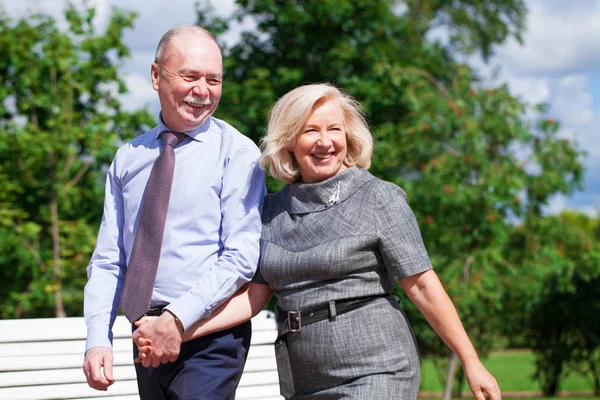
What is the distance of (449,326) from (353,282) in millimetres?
332

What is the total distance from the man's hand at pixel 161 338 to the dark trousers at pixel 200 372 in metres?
0.10

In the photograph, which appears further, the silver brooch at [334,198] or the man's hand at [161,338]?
the silver brooch at [334,198]

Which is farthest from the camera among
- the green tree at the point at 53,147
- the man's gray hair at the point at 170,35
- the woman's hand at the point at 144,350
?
the green tree at the point at 53,147

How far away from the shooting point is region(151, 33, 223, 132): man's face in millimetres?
2600

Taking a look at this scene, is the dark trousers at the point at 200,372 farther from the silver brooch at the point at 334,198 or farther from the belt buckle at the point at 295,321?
the silver brooch at the point at 334,198

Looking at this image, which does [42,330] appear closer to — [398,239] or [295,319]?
[295,319]

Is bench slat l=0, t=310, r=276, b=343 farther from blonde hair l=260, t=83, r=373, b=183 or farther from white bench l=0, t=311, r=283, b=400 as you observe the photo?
blonde hair l=260, t=83, r=373, b=183

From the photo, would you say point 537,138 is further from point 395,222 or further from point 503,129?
point 395,222

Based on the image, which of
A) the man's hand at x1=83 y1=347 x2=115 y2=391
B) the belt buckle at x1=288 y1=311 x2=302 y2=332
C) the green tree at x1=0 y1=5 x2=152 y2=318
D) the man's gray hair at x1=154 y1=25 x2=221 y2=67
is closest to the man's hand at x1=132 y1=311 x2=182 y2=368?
the man's hand at x1=83 y1=347 x2=115 y2=391

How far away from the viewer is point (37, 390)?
3746mm

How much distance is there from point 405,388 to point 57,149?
725 centimetres

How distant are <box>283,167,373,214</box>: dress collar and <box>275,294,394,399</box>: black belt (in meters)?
0.33

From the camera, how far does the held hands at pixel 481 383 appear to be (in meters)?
2.56

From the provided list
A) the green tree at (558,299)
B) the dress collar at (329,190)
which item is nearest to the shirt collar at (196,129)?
the dress collar at (329,190)
